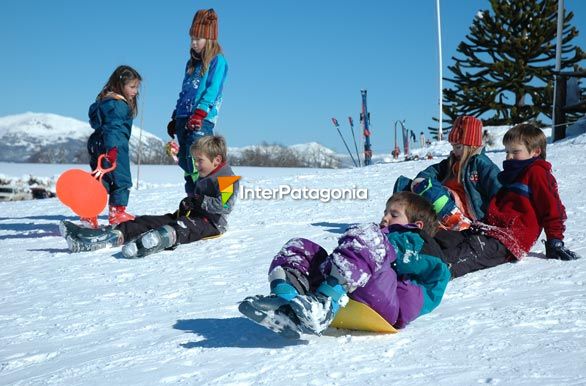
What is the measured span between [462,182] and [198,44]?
2.42 metres

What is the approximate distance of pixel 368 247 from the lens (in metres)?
2.11

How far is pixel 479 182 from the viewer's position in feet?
12.9

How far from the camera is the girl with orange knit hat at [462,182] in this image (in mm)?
3771

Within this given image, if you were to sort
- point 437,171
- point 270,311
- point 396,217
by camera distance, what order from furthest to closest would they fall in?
1. point 437,171
2. point 396,217
3. point 270,311

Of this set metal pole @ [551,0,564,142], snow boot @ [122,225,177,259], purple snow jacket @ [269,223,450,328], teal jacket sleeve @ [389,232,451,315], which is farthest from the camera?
metal pole @ [551,0,564,142]

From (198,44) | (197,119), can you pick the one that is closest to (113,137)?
(197,119)

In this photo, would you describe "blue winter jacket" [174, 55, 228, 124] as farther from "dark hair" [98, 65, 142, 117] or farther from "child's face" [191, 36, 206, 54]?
"dark hair" [98, 65, 142, 117]

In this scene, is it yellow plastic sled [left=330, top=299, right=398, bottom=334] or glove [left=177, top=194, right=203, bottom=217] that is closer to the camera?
yellow plastic sled [left=330, top=299, right=398, bottom=334]

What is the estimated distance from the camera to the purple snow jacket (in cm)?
211

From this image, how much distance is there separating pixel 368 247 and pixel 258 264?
1.78 meters

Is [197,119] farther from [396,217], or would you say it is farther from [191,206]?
[396,217]

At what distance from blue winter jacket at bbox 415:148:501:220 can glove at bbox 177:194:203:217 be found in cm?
159

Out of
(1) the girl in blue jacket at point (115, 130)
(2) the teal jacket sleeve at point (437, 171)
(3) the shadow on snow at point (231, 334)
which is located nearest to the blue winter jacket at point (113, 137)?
(1) the girl in blue jacket at point (115, 130)

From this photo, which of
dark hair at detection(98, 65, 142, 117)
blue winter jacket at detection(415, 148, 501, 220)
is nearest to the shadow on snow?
blue winter jacket at detection(415, 148, 501, 220)
